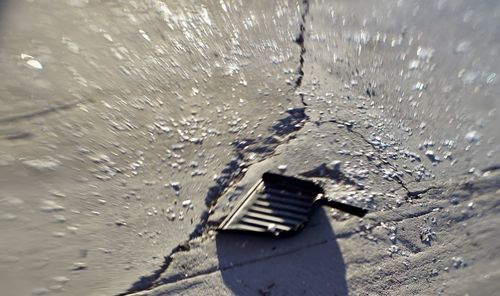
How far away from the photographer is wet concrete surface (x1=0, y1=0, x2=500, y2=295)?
5.68ft

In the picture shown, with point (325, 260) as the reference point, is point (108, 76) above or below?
above

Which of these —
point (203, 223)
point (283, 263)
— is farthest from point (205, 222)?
point (283, 263)

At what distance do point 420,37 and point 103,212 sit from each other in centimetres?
174

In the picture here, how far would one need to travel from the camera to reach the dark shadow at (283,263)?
1.75 metres

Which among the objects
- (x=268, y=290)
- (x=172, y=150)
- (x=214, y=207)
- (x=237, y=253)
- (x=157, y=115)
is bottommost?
(x=268, y=290)

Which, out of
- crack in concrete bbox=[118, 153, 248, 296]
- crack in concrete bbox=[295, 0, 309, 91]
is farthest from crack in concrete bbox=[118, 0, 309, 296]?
crack in concrete bbox=[295, 0, 309, 91]

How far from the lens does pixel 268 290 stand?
5.70ft

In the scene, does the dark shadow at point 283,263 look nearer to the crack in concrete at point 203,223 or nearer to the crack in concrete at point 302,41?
the crack in concrete at point 203,223

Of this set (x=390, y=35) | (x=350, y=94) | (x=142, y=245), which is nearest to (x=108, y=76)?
(x=142, y=245)

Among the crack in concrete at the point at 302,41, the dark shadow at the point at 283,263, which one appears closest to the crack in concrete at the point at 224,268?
the dark shadow at the point at 283,263

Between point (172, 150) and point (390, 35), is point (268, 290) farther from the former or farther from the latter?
point (390, 35)

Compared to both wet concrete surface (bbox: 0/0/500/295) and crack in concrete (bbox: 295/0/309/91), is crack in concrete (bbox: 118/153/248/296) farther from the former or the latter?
crack in concrete (bbox: 295/0/309/91)

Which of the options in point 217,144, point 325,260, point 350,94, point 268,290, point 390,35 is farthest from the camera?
point 390,35

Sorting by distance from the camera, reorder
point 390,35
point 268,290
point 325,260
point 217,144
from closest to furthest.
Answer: point 268,290, point 325,260, point 217,144, point 390,35
